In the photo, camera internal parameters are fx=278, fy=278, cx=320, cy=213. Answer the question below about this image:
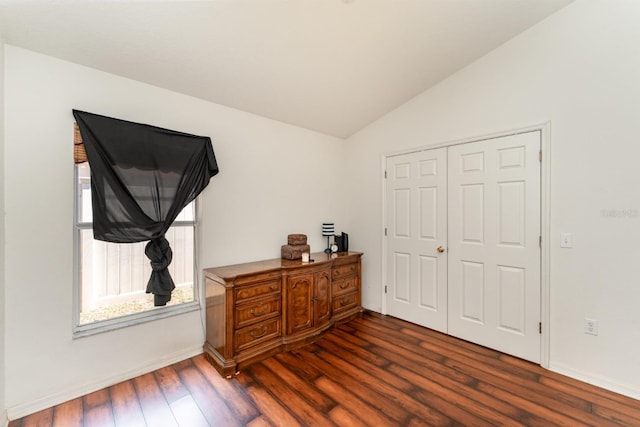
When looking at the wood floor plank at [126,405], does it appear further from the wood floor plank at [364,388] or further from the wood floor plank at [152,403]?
the wood floor plank at [364,388]

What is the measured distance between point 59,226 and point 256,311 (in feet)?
5.26

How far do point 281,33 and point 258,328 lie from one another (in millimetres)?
2467

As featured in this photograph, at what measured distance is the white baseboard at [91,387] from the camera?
Answer: 6.07ft

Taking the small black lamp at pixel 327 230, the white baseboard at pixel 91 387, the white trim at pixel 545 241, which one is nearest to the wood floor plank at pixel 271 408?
the white baseboard at pixel 91 387

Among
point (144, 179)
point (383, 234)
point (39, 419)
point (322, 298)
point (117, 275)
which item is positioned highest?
point (144, 179)

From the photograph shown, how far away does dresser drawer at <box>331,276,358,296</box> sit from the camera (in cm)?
330

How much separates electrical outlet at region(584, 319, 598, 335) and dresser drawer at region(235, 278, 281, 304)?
2.59 metres

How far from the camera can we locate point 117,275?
7.55 feet

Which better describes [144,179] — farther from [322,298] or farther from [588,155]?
[588,155]

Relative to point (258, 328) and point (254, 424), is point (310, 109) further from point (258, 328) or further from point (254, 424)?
point (254, 424)

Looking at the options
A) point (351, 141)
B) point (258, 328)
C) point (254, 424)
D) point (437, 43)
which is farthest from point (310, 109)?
point (254, 424)

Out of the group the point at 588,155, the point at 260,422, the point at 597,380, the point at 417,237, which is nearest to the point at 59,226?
the point at 260,422

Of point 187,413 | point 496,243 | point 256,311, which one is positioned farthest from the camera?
point 496,243

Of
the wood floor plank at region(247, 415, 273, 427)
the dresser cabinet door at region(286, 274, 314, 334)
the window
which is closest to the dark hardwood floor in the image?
the wood floor plank at region(247, 415, 273, 427)
